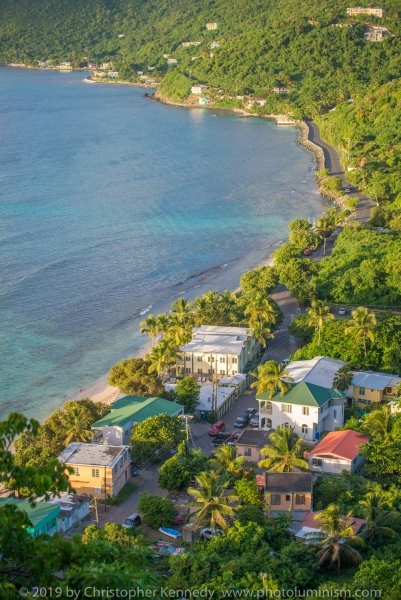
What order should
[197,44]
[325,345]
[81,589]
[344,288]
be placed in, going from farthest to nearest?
[197,44] → [344,288] → [325,345] → [81,589]

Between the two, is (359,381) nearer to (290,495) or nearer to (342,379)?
(342,379)

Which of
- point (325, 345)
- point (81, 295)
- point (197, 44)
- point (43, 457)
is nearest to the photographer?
point (43, 457)

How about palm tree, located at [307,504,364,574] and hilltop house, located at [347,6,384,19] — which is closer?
palm tree, located at [307,504,364,574]

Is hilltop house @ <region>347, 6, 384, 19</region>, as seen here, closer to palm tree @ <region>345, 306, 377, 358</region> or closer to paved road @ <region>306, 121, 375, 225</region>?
paved road @ <region>306, 121, 375, 225</region>

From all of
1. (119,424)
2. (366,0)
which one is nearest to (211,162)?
(119,424)

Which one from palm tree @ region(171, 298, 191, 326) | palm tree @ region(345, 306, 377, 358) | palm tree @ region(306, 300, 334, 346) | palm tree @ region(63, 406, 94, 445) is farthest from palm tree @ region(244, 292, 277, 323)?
palm tree @ region(63, 406, 94, 445)

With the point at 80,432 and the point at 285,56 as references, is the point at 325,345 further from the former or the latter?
the point at 285,56

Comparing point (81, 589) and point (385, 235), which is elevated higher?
point (81, 589)
